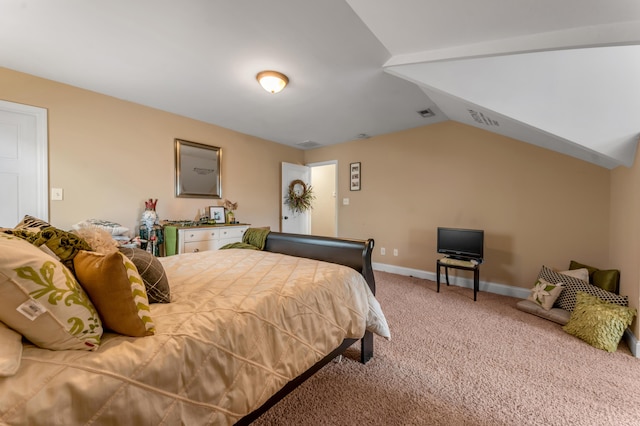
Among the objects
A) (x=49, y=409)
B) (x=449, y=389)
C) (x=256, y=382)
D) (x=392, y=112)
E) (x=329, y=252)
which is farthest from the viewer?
(x=392, y=112)

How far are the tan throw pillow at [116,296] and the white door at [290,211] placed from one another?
4182 mm

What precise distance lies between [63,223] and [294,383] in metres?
3.12

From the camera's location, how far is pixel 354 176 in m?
4.80

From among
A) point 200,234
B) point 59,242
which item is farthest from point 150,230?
point 59,242

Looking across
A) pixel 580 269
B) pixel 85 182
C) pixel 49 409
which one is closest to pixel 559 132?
pixel 580 269

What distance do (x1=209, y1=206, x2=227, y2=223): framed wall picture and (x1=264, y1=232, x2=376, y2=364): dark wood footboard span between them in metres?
2.01

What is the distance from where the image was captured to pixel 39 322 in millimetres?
711

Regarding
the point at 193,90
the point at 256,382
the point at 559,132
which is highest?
the point at 193,90

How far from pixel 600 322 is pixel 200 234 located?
4119 mm

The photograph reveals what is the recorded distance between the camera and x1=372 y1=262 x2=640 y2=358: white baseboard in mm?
1966

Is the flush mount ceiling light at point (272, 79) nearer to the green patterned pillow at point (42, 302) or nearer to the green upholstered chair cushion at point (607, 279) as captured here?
the green patterned pillow at point (42, 302)

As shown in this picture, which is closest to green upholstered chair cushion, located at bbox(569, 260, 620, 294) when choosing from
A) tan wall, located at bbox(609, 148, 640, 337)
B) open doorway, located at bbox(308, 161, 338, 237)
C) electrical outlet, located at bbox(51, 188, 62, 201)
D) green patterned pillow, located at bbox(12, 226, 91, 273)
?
tan wall, located at bbox(609, 148, 640, 337)

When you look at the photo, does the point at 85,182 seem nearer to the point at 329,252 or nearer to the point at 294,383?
the point at 329,252

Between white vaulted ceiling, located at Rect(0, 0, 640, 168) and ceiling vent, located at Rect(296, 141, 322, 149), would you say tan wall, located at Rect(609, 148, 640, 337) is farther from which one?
ceiling vent, located at Rect(296, 141, 322, 149)
